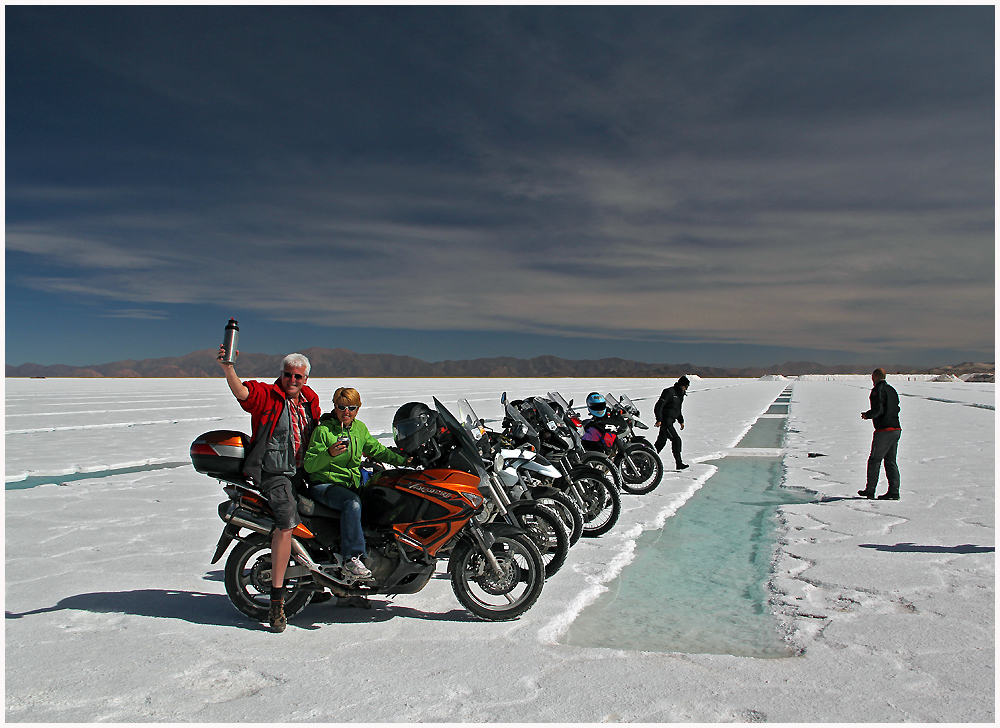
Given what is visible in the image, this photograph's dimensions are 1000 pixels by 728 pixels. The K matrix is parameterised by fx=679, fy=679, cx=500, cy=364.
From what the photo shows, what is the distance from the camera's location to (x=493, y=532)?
4.80m

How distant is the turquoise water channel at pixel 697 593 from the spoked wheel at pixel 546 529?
0.48 meters

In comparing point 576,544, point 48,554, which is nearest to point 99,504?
point 48,554

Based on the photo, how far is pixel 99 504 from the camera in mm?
8742

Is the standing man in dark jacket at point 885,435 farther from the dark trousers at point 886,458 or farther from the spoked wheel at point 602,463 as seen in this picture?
the spoked wheel at point 602,463

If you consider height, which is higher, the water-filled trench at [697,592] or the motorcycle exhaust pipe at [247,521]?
the motorcycle exhaust pipe at [247,521]

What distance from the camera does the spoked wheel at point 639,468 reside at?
996 centimetres

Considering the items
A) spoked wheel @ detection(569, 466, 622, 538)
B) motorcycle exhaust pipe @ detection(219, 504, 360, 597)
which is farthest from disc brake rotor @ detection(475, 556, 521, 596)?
spoked wheel @ detection(569, 466, 622, 538)

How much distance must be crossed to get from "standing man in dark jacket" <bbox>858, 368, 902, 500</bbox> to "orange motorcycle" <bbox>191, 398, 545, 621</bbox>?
6.44 meters

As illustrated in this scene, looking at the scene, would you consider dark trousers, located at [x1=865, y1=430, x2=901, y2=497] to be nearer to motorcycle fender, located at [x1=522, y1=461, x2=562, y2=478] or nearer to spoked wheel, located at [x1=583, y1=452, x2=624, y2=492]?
spoked wheel, located at [x1=583, y1=452, x2=624, y2=492]

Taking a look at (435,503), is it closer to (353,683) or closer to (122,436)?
(353,683)

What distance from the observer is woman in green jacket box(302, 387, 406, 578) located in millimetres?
4500

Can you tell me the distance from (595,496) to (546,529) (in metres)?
2.15

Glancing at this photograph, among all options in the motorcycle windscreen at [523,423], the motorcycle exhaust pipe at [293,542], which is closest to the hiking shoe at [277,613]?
the motorcycle exhaust pipe at [293,542]

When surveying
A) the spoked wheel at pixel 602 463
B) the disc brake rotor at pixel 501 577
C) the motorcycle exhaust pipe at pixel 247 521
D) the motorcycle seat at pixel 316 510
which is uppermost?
the spoked wheel at pixel 602 463
